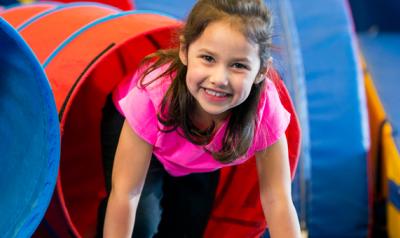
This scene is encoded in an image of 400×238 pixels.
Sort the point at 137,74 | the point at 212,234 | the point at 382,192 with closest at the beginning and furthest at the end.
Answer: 1. the point at 137,74
2. the point at 212,234
3. the point at 382,192

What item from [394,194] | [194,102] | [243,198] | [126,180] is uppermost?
[194,102]

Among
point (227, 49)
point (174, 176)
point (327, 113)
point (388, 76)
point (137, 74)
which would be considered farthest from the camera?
point (388, 76)

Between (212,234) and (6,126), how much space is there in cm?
61

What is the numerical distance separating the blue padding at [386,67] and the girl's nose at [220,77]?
969mm

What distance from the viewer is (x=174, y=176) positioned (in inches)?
57.8

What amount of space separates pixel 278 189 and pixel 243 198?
0.30m

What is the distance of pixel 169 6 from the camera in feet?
6.83

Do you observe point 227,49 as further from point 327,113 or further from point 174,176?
point 327,113

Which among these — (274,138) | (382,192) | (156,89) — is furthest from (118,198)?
(382,192)

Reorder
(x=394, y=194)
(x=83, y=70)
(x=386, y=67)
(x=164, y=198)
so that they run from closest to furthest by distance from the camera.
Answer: (x=83, y=70) → (x=164, y=198) → (x=394, y=194) → (x=386, y=67)

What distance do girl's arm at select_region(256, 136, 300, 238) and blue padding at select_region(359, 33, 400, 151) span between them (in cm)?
72

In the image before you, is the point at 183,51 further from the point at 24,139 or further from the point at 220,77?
the point at 24,139

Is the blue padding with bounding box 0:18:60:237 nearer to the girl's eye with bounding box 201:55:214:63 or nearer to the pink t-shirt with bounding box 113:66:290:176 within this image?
the pink t-shirt with bounding box 113:66:290:176

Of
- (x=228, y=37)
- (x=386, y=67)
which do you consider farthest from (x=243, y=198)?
(x=386, y=67)
